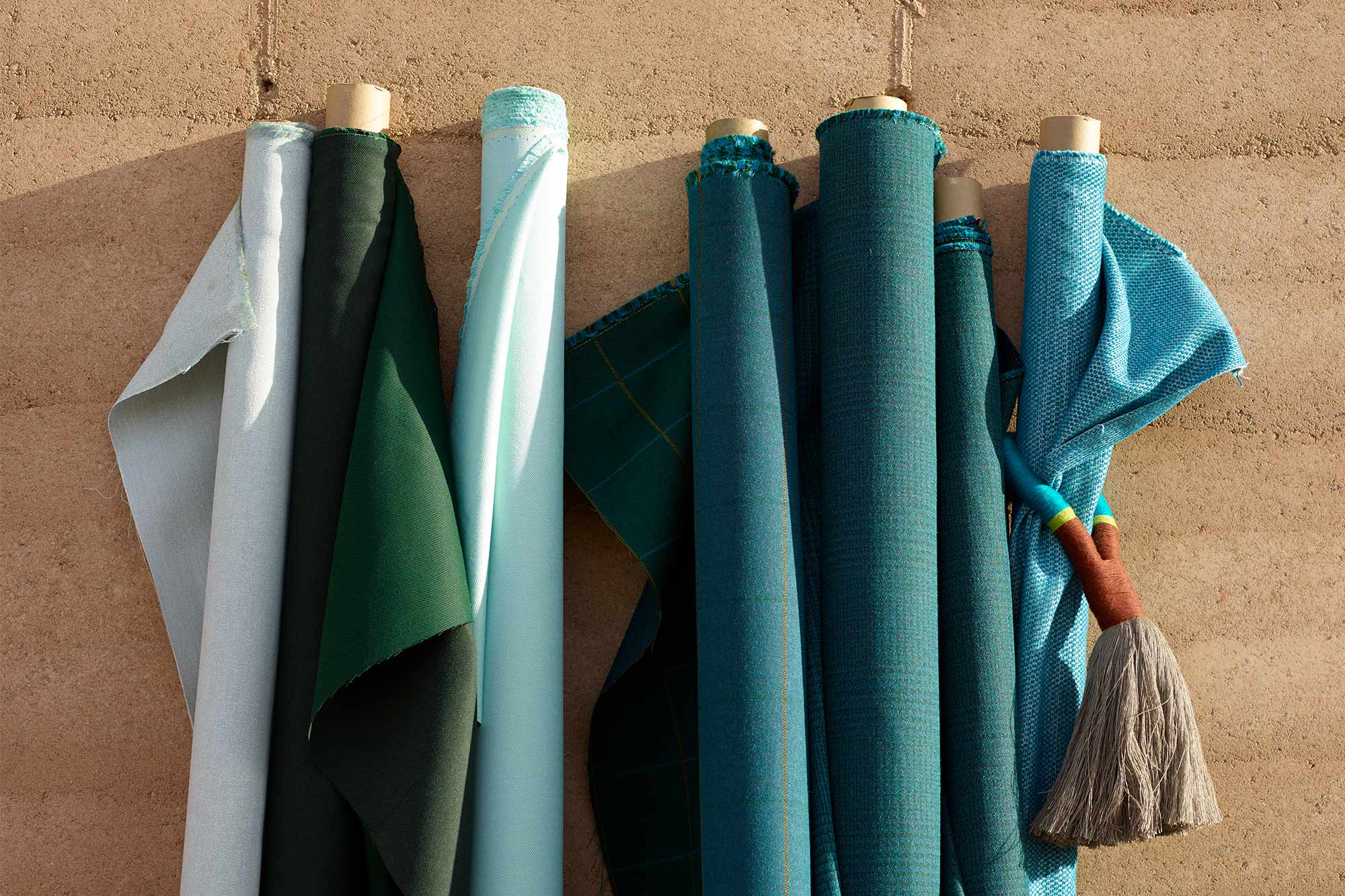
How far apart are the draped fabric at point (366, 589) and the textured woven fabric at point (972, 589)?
40 centimetres

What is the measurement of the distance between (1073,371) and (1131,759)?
0.33 metres

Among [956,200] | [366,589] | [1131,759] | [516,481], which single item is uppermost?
[956,200]

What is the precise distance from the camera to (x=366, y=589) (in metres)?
1.03

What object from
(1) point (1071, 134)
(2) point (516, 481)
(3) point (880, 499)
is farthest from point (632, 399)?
(1) point (1071, 134)

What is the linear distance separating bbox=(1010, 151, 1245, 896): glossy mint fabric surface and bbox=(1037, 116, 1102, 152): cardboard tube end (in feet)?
0.06

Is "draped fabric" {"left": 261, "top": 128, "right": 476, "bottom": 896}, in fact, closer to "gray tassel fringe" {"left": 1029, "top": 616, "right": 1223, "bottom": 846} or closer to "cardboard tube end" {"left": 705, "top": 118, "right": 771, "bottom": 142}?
"cardboard tube end" {"left": 705, "top": 118, "right": 771, "bottom": 142}

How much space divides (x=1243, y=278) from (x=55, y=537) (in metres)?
1.16

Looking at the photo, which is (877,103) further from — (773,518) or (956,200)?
(773,518)

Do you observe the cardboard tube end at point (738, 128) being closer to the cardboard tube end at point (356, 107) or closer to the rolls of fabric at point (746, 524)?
the rolls of fabric at point (746, 524)

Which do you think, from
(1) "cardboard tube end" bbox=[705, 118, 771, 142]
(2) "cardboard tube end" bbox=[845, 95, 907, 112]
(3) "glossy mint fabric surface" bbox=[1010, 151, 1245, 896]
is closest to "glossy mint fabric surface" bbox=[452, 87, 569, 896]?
(1) "cardboard tube end" bbox=[705, 118, 771, 142]

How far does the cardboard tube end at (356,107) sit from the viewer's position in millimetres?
1215

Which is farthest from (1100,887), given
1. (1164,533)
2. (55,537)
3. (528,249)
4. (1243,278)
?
(55,537)

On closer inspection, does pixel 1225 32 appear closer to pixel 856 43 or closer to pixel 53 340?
pixel 856 43

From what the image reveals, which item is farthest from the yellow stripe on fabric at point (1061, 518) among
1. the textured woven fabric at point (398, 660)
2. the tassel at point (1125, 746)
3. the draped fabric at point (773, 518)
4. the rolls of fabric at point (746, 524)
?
the textured woven fabric at point (398, 660)
